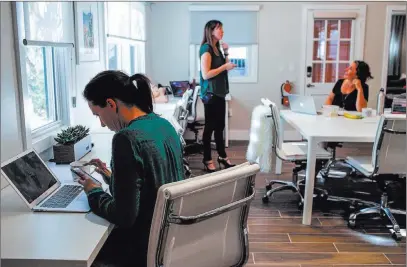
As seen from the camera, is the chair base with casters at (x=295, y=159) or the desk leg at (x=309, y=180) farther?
the chair base with casters at (x=295, y=159)

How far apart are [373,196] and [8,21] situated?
326 cm

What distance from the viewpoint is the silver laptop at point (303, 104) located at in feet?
13.4

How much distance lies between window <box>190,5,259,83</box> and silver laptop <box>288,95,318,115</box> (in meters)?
2.04

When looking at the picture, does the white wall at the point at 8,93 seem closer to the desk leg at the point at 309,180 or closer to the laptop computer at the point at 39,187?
the laptop computer at the point at 39,187

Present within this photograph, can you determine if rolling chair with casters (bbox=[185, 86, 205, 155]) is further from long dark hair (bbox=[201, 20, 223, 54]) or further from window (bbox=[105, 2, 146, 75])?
long dark hair (bbox=[201, 20, 223, 54])

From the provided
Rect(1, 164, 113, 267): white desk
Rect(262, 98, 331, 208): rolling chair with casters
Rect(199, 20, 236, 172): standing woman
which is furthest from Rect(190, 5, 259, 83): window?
Rect(1, 164, 113, 267): white desk

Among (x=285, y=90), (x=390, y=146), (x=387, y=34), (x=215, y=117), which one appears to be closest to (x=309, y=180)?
(x=390, y=146)

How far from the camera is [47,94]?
277 cm

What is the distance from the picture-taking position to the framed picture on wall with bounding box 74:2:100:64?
2.97m

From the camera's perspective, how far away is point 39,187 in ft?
5.61

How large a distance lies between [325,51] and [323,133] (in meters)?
3.34

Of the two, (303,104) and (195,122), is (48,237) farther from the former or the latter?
(195,122)

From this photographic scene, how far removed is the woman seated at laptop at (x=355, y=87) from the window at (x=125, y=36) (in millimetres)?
2201

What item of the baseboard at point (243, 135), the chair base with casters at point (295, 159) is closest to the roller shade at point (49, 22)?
the chair base with casters at point (295, 159)
